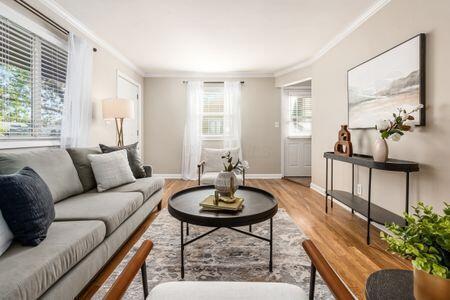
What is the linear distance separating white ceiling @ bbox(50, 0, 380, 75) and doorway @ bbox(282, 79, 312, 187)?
110cm

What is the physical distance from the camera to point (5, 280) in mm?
1011

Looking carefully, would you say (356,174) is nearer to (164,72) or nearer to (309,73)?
(309,73)

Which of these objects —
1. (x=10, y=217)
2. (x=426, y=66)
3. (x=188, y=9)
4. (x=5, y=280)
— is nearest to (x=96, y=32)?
(x=188, y=9)

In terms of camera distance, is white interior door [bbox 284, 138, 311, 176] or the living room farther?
white interior door [bbox 284, 138, 311, 176]

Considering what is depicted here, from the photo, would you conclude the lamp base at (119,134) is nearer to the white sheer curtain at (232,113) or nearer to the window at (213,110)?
the window at (213,110)

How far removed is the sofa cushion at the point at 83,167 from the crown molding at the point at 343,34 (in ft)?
11.5

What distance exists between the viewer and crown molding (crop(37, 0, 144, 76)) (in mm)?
2644

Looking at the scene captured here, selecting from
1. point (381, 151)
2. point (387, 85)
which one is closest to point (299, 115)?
point (387, 85)

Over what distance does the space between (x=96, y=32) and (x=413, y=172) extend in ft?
13.5

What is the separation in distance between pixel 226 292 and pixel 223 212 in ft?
2.71

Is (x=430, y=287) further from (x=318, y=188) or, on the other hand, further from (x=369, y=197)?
(x=318, y=188)

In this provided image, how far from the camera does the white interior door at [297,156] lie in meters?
5.72

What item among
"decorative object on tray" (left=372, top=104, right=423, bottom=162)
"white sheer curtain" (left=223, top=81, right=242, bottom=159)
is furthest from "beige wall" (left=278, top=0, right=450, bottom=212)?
"white sheer curtain" (left=223, top=81, right=242, bottom=159)

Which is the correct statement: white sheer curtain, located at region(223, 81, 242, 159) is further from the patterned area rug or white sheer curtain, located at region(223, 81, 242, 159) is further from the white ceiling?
the patterned area rug
